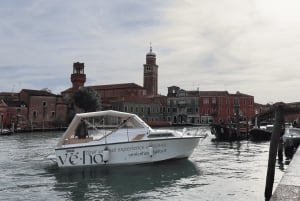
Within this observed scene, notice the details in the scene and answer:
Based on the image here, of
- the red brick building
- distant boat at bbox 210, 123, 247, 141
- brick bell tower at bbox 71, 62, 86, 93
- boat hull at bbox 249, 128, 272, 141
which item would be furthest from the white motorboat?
the red brick building

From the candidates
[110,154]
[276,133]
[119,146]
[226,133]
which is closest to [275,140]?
[276,133]

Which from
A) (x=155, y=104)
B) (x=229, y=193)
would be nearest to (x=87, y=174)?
(x=229, y=193)

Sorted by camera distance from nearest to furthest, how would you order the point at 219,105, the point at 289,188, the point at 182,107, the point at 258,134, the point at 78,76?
1. the point at 289,188
2. the point at 258,134
3. the point at 78,76
4. the point at 219,105
5. the point at 182,107

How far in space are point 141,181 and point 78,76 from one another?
3212 inches

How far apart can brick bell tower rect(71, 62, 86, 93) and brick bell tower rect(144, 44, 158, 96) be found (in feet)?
97.5

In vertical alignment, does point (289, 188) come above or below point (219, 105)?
below

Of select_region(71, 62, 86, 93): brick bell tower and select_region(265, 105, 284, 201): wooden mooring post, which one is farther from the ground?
select_region(71, 62, 86, 93): brick bell tower

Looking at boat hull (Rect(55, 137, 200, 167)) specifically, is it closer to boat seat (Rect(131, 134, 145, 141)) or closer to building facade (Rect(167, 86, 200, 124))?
boat seat (Rect(131, 134, 145, 141))

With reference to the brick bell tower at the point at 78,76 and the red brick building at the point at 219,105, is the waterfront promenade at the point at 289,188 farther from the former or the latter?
the red brick building at the point at 219,105

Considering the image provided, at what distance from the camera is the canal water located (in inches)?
512

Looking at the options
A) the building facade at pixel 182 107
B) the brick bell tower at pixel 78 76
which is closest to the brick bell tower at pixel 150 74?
the building facade at pixel 182 107

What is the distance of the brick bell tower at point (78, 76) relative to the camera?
94875mm

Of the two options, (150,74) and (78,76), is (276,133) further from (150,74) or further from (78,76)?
(150,74)

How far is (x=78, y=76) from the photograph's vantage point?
3738 inches
